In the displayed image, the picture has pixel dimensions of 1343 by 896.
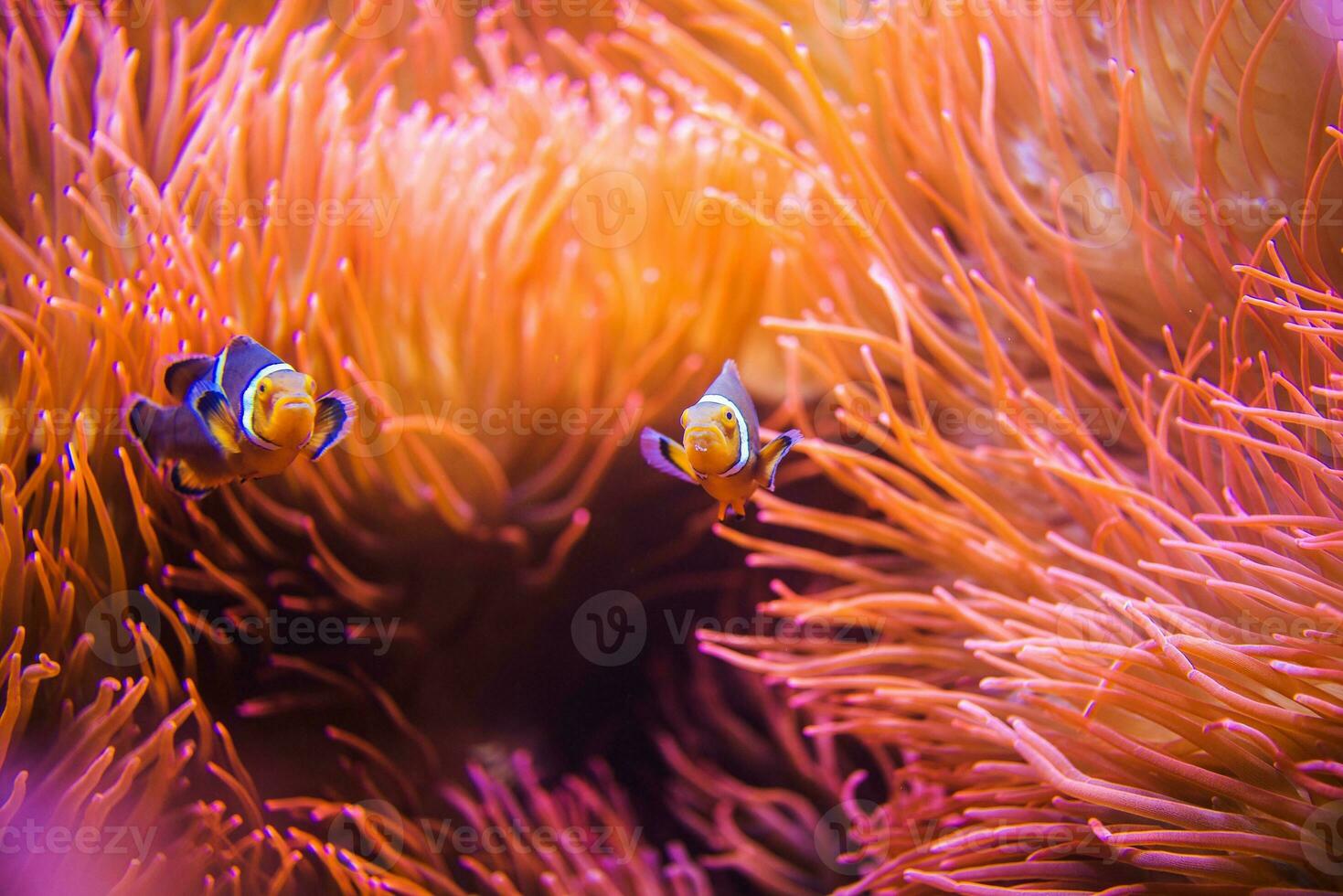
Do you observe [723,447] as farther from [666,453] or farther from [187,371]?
[187,371]

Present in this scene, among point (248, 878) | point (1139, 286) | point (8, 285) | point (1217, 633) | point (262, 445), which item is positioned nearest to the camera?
point (262, 445)

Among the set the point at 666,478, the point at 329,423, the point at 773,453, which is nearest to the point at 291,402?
the point at 329,423

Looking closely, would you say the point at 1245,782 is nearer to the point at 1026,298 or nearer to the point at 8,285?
the point at 1026,298

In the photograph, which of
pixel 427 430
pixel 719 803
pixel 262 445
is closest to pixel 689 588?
pixel 719 803

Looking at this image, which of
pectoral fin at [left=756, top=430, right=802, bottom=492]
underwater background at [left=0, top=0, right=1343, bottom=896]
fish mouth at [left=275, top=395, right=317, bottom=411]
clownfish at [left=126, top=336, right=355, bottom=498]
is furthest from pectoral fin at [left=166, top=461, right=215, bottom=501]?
pectoral fin at [left=756, top=430, right=802, bottom=492]

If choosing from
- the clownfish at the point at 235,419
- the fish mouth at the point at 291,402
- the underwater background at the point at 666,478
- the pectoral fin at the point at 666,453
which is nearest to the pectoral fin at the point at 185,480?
the clownfish at the point at 235,419

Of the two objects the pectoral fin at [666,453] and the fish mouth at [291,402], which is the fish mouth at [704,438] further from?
the fish mouth at [291,402]
